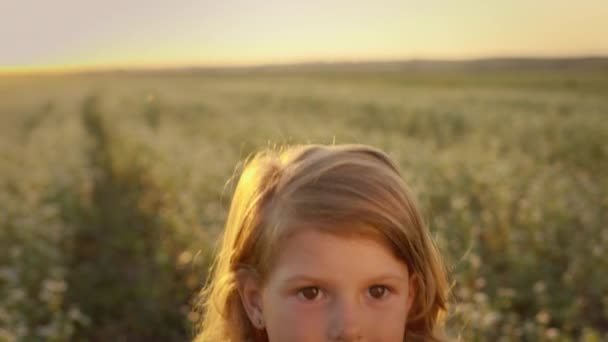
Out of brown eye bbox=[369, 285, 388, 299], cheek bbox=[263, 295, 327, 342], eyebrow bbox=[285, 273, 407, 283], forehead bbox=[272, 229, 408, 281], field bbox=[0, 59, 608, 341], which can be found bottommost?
field bbox=[0, 59, 608, 341]

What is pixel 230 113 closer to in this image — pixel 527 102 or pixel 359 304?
pixel 527 102

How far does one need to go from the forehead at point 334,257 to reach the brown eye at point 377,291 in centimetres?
3

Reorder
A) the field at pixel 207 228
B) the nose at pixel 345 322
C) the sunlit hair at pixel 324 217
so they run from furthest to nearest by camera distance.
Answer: the field at pixel 207 228 < the sunlit hair at pixel 324 217 < the nose at pixel 345 322

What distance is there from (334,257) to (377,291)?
0.31 ft

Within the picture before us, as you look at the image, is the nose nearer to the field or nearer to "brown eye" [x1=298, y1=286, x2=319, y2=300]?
"brown eye" [x1=298, y1=286, x2=319, y2=300]

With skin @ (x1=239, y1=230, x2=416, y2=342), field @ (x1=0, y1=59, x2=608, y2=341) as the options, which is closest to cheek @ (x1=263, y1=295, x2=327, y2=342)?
skin @ (x1=239, y1=230, x2=416, y2=342)

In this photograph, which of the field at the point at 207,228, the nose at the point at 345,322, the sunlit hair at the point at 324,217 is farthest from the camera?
the field at the point at 207,228

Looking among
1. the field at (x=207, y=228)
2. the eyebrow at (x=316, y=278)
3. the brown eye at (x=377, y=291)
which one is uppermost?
the eyebrow at (x=316, y=278)

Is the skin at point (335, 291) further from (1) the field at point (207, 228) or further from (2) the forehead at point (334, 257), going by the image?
(1) the field at point (207, 228)

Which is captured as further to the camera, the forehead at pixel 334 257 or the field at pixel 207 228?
the field at pixel 207 228

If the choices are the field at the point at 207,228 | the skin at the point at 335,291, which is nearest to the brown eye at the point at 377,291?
the skin at the point at 335,291

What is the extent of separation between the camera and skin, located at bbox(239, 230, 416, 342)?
1.27 m

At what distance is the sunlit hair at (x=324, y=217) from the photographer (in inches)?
53.3

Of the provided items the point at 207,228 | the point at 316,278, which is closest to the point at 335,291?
the point at 316,278
